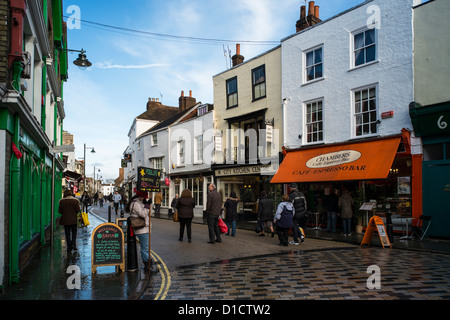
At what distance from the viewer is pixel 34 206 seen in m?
10.6

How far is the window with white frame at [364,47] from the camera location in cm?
1457

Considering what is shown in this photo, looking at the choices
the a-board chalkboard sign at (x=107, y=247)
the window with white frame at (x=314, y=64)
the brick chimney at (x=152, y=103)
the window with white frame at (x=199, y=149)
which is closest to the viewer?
the a-board chalkboard sign at (x=107, y=247)

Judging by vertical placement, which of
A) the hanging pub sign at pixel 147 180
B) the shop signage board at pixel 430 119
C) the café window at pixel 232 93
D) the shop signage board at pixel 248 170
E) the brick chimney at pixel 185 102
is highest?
the brick chimney at pixel 185 102

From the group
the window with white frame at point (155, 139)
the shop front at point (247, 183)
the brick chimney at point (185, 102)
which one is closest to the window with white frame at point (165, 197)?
the window with white frame at point (155, 139)

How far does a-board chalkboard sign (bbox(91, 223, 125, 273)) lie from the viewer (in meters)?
7.49

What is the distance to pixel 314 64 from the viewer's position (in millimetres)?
16969

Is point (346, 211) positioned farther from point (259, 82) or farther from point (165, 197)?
point (165, 197)

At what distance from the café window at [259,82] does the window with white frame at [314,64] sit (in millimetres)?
3115

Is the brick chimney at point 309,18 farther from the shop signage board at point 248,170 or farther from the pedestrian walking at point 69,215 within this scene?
the pedestrian walking at point 69,215

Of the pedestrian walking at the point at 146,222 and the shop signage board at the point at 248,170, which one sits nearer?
the pedestrian walking at the point at 146,222
